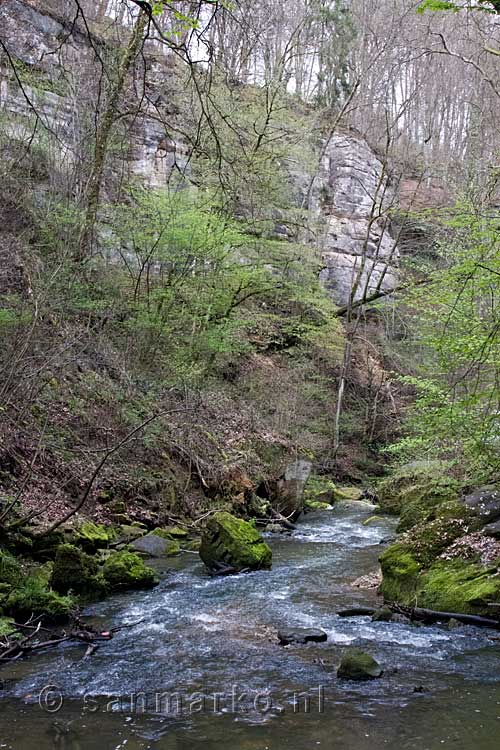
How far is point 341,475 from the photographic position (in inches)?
794

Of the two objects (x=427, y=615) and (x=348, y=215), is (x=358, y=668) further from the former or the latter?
(x=348, y=215)

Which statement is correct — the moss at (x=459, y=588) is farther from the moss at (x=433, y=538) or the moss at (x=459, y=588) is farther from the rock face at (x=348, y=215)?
the rock face at (x=348, y=215)

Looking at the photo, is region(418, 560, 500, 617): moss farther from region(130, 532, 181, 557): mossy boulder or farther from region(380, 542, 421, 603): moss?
region(130, 532, 181, 557): mossy boulder

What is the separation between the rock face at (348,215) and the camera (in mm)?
26766

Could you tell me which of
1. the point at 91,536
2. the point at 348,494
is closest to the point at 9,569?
the point at 91,536

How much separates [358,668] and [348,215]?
89.0 ft

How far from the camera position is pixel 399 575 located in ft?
24.8

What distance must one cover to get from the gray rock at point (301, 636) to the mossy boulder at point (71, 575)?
2.46 metres

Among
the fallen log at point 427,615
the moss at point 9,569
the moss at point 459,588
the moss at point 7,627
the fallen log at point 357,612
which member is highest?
the moss at point 459,588

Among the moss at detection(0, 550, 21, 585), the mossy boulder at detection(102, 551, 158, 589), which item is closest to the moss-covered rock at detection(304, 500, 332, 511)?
the mossy boulder at detection(102, 551, 158, 589)

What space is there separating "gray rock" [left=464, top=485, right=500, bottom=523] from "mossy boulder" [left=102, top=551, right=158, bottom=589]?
4.45m

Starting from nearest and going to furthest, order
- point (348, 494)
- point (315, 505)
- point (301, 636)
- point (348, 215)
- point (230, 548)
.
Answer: point (301, 636), point (230, 548), point (315, 505), point (348, 494), point (348, 215)

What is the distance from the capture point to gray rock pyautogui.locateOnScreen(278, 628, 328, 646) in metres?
6.08

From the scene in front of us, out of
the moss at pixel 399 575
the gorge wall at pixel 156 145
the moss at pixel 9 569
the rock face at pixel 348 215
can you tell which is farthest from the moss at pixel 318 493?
the rock face at pixel 348 215
